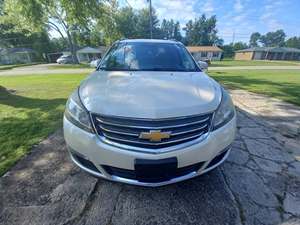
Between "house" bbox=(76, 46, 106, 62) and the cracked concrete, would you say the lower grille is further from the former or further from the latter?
"house" bbox=(76, 46, 106, 62)

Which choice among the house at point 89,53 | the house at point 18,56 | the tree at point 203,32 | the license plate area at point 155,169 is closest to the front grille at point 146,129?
the license plate area at point 155,169

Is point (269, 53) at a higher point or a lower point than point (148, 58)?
lower

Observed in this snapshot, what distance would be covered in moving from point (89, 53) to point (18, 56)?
17.2 meters

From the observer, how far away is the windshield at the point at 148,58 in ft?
10.3

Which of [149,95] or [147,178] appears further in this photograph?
[149,95]

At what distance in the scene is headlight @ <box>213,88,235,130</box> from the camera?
2.02 metres

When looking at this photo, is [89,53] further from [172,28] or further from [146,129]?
[146,129]

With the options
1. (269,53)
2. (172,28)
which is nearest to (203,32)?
(172,28)

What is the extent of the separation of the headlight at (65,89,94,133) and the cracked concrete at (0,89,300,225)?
Result: 0.70 m

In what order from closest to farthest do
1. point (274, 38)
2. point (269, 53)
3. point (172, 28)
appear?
point (269, 53) → point (172, 28) → point (274, 38)

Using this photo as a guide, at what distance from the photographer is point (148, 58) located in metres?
3.35

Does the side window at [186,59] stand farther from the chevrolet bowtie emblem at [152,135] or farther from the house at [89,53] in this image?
the house at [89,53]

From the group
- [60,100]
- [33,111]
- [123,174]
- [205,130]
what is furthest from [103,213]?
[60,100]

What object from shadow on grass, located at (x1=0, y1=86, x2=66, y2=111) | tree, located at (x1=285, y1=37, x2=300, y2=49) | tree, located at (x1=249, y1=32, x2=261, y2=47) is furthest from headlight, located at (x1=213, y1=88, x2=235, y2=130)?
tree, located at (x1=249, y1=32, x2=261, y2=47)
